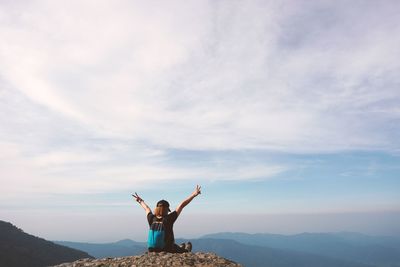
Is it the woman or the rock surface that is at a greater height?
the woman

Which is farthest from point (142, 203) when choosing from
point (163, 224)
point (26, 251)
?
point (26, 251)

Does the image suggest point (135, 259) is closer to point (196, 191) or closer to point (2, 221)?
point (196, 191)

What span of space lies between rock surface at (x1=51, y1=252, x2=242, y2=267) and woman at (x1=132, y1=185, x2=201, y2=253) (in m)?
0.46

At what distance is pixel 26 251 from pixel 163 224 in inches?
4647

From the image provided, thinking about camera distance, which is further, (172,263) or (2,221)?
(2,221)

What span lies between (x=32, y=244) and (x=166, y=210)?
421 feet

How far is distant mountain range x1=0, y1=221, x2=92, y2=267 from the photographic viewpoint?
105375 millimetres

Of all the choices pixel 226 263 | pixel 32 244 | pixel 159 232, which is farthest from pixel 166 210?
pixel 32 244

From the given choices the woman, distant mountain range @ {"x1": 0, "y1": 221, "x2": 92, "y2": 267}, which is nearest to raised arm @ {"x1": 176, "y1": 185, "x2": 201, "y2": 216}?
the woman

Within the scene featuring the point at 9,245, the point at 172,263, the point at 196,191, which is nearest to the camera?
the point at 172,263

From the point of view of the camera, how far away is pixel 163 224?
16.2 metres

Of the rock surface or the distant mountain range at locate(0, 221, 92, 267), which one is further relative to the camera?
the distant mountain range at locate(0, 221, 92, 267)

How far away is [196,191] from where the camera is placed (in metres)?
17.5

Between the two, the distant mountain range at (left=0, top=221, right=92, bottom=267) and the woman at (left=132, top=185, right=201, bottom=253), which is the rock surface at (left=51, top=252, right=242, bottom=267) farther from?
the distant mountain range at (left=0, top=221, right=92, bottom=267)
